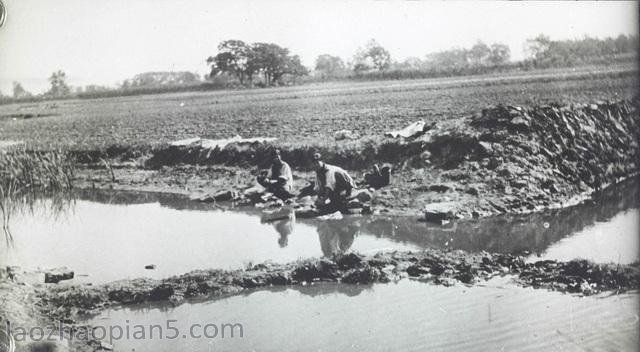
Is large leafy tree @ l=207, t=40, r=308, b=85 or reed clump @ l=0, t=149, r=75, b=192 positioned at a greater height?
large leafy tree @ l=207, t=40, r=308, b=85

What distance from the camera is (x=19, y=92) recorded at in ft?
19.1

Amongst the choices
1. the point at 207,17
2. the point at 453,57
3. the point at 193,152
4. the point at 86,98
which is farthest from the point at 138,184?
the point at 453,57

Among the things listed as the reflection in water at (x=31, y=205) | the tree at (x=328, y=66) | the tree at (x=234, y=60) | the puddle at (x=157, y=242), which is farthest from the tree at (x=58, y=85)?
the tree at (x=328, y=66)

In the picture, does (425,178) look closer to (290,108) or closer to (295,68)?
(290,108)

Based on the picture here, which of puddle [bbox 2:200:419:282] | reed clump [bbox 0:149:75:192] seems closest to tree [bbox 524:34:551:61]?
puddle [bbox 2:200:419:282]

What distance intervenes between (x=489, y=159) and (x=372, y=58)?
2079 millimetres

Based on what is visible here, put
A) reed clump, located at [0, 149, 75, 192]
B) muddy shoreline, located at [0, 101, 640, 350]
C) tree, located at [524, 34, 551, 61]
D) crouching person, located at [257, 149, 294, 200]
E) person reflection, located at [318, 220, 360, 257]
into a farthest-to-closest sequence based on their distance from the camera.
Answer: crouching person, located at [257, 149, 294, 200] < tree, located at [524, 34, 551, 61] < person reflection, located at [318, 220, 360, 257] < reed clump, located at [0, 149, 75, 192] < muddy shoreline, located at [0, 101, 640, 350]

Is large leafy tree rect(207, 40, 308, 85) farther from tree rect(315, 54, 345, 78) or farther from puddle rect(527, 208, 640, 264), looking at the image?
puddle rect(527, 208, 640, 264)

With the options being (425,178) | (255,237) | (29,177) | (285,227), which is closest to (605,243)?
(425,178)

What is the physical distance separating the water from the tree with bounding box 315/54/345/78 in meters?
1.89

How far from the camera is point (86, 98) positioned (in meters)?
6.58

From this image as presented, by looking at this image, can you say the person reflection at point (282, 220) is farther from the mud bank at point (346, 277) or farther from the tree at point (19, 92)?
the tree at point (19, 92)

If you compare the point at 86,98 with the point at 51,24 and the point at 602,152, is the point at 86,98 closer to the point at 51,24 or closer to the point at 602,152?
the point at 51,24

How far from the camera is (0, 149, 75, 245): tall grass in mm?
5598
